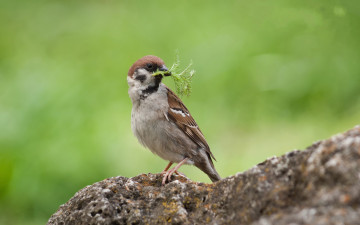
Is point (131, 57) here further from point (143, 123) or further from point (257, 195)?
point (257, 195)

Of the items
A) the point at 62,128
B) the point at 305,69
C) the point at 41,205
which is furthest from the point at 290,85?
the point at 41,205

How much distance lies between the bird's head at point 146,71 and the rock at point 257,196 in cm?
112

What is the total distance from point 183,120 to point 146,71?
48 centimetres

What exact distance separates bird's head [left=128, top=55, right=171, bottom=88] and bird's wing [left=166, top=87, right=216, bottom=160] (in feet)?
0.72

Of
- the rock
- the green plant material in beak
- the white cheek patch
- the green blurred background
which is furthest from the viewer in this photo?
the green blurred background

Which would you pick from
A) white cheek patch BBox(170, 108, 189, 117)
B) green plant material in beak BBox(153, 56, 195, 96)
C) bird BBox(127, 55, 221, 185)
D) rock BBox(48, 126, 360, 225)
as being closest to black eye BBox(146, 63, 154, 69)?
bird BBox(127, 55, 221, 185)

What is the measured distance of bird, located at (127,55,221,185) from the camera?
3.86m

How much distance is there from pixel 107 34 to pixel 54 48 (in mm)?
759

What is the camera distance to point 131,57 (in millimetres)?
6594

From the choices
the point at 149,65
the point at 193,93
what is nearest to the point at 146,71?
the point at 149,65

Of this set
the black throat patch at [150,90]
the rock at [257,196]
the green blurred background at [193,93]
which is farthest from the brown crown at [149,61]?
the green blurred background at [193,93]

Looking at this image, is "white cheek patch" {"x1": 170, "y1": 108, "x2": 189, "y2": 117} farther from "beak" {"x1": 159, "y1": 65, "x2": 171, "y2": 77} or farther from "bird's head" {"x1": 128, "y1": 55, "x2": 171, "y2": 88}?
"beak" {"x1": 159, "y1": 65, "x2": 171, "y2": 77}

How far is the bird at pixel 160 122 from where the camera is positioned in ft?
12.7

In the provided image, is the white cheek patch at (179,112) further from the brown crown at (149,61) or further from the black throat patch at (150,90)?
the brown crown at (149,61)
